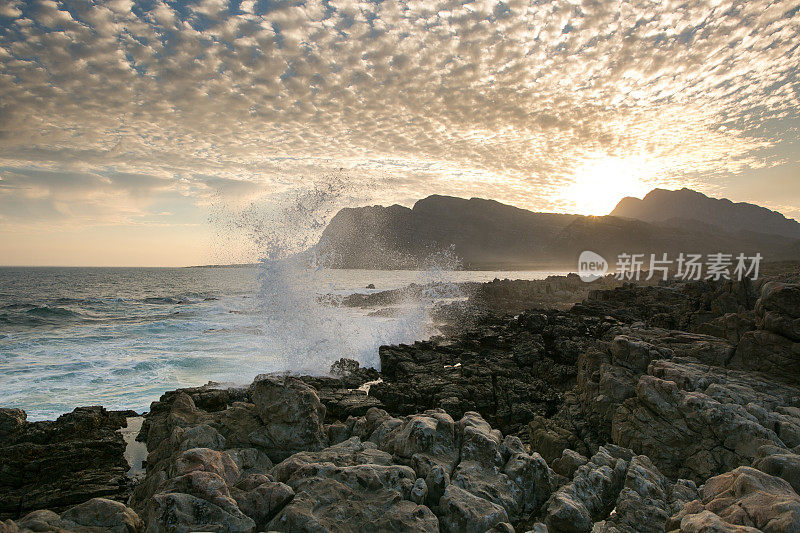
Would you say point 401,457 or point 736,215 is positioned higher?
point 736,215

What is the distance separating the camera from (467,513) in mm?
4320

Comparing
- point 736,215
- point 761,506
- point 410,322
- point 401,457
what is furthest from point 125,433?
point 736,215

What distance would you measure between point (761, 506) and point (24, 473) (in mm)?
10694

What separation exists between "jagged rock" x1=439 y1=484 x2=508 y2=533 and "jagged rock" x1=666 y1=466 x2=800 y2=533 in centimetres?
177

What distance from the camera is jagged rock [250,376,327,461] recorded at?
620 cm

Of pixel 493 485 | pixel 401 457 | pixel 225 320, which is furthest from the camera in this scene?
pixel 225 320

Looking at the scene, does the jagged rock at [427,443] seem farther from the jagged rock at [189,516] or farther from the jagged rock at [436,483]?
the jagged rock at [189,516]

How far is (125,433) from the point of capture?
9273 millimetres

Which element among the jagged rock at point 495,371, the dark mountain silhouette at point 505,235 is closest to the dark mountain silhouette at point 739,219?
the dark mountain silhouette at point 505,235

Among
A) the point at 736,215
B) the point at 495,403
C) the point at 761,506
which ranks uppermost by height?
the point at 736,215

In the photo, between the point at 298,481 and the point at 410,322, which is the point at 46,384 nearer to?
the point at 298,481

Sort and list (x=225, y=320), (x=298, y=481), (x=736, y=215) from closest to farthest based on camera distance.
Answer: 1. (x=298, y=481)
2. (x=225, y=320)
3. (x=736, y=215)

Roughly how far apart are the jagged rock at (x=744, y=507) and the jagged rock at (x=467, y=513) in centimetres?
177

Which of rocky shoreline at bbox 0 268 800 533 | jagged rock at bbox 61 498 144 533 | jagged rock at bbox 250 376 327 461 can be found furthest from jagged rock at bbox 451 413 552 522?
jagged rock at bbox 61 498 144 533
